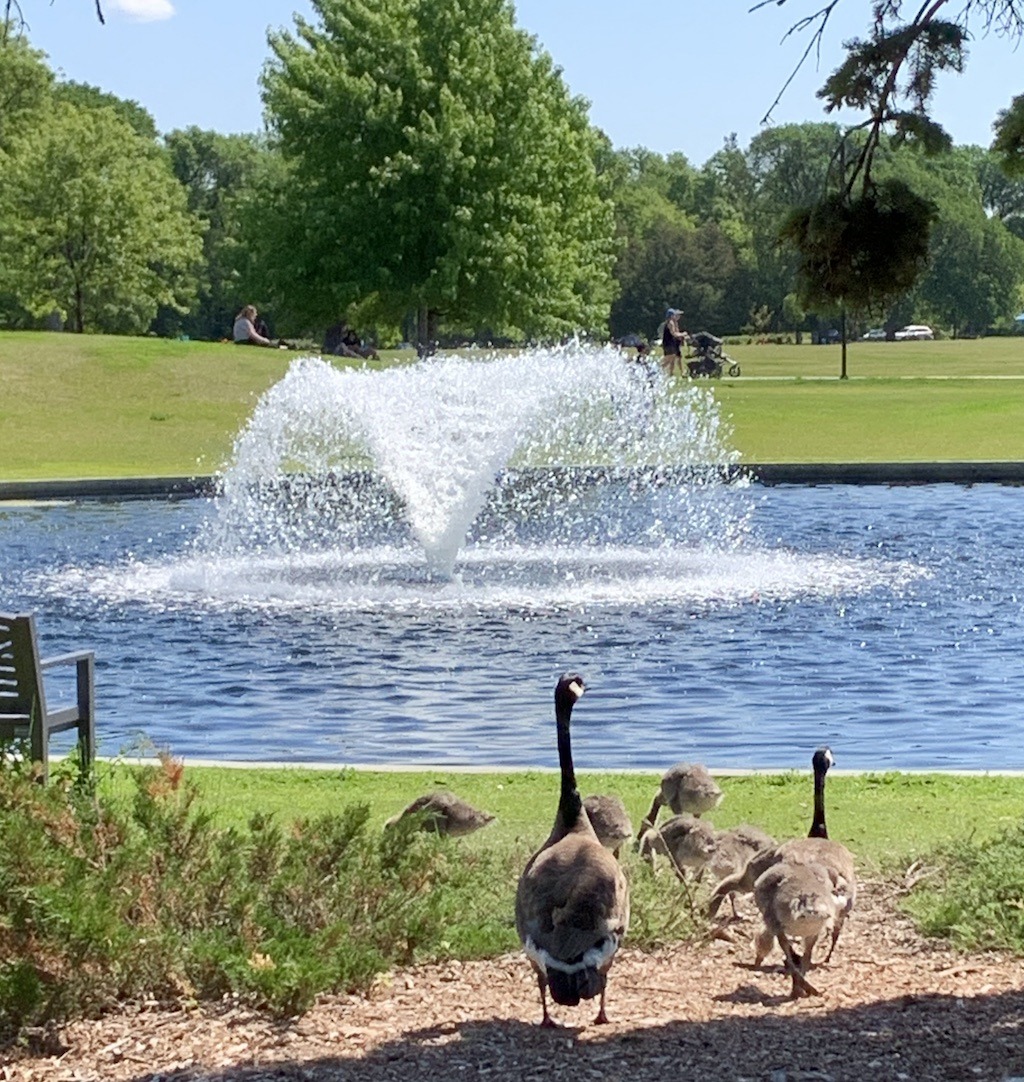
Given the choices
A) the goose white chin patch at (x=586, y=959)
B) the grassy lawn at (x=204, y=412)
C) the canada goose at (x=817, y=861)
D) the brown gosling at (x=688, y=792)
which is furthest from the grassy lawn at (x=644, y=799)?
the grassy lawn at (x=204, y=412)

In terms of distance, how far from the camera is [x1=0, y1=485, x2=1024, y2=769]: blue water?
12.5 meters

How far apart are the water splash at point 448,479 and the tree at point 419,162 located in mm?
25035

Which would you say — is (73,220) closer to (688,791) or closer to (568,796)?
(688,791)

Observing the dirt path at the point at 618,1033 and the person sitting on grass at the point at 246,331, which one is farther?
the person sitting on grass at the point at 246,331

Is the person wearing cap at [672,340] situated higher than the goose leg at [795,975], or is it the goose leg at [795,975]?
the person wearing cap at [672,340]

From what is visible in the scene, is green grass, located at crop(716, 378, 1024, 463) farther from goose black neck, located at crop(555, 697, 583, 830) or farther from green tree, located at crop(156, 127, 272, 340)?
green tree, located at crop(156, 127, 272, 340)

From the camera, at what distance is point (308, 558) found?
2262 cm

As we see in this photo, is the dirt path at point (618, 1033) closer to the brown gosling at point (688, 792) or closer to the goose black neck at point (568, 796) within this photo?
the goose black neck at point (568, 796)

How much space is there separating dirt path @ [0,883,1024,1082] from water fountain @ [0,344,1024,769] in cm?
495

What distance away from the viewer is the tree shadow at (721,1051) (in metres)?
5.42

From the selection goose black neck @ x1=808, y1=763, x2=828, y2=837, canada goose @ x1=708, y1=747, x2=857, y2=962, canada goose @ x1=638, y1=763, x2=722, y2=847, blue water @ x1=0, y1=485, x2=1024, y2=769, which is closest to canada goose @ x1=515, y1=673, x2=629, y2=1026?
canada goose @ x1=708, y1=747, x2=857, y2=962

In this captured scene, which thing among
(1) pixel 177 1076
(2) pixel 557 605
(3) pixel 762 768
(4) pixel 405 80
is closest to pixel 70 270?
(4) pixel 405 80

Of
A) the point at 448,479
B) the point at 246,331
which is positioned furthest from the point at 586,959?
the point at 246,331

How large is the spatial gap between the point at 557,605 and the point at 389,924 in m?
11.6
